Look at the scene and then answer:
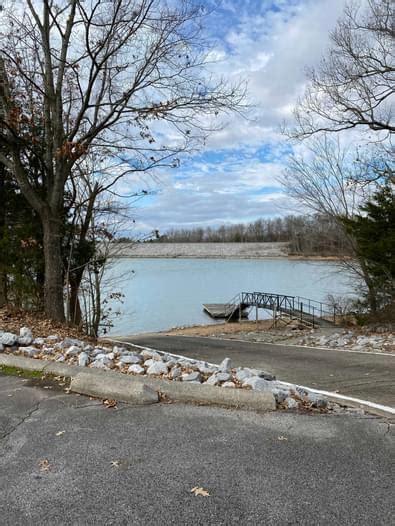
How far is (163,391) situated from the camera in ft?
14.0

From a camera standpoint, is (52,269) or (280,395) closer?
(280,395)

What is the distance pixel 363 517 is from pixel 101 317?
46.0 ft

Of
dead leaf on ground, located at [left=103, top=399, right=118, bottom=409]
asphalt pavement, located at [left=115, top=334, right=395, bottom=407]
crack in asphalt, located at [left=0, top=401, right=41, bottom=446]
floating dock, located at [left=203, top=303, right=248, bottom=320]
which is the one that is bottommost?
floating dock, located at [left=203, top=303, right=248, bottom=320]

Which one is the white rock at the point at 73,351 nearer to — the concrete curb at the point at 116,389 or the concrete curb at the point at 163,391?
the concrete curb at the point at 163,391

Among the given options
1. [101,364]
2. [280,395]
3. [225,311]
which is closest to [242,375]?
[280,395]

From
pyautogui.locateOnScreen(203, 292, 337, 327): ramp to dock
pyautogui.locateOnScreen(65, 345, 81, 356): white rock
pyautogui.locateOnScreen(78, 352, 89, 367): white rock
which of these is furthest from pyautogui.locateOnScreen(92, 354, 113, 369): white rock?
pyautogui.locateOnScreen(203, 292, 337, 327): ramp to dock

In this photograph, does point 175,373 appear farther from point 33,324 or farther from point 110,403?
point 33,324

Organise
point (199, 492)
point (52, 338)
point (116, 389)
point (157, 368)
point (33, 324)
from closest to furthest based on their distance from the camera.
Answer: point (199, 492) → point (116, 389) → point (157, 368) → point (52, 338) → point (33, 324)

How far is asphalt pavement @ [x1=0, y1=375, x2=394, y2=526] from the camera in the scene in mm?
2352

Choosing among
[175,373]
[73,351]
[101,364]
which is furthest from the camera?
[73,351]

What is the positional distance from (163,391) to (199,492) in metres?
1.76

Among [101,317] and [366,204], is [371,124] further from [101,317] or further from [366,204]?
[101,317]

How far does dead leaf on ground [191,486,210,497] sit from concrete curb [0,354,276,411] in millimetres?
1421

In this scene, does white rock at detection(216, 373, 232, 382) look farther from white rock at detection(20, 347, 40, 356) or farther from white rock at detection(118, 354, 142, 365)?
white rock at detection(20, 347, 40, 356)
